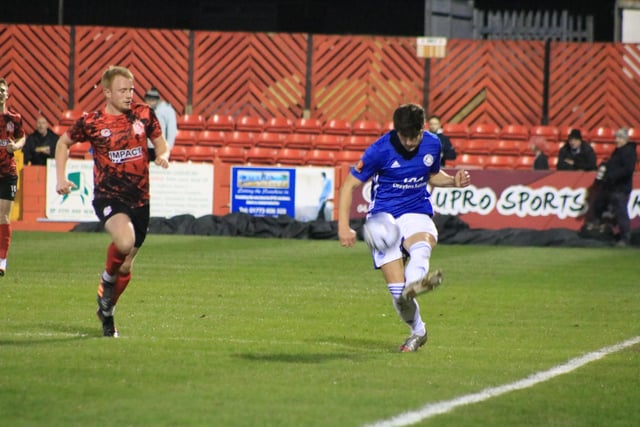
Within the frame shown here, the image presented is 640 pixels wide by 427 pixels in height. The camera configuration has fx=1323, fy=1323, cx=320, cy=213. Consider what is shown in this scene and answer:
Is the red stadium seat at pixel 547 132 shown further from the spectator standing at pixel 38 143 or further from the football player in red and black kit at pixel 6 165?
the football player in red and black kit at pixel 6 165

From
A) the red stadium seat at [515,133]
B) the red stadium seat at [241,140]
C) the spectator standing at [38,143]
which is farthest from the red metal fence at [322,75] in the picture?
the spectator standing at [38,143]

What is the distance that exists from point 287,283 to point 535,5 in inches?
766

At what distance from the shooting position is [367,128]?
28984 mm

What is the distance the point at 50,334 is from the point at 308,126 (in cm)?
1968

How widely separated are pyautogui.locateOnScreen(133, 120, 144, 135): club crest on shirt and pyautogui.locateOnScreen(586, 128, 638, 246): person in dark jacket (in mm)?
13224

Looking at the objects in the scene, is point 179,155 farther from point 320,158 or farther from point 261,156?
point 320,158

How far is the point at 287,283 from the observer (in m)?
14.6

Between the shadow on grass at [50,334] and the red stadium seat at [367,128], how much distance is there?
18918 millimetres

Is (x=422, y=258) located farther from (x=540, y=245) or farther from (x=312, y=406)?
(x=540, y=245)

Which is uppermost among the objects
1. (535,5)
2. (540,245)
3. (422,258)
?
(535,5)

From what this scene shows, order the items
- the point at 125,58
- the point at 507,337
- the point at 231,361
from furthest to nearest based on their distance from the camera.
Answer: the point at 125,58 < the point at 507,337 < the point at 231,361

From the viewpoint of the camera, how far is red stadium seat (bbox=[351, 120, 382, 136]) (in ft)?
94.9

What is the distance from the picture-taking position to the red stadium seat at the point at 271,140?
2858cm

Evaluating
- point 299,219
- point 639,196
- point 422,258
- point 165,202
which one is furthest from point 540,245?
point 422,258
